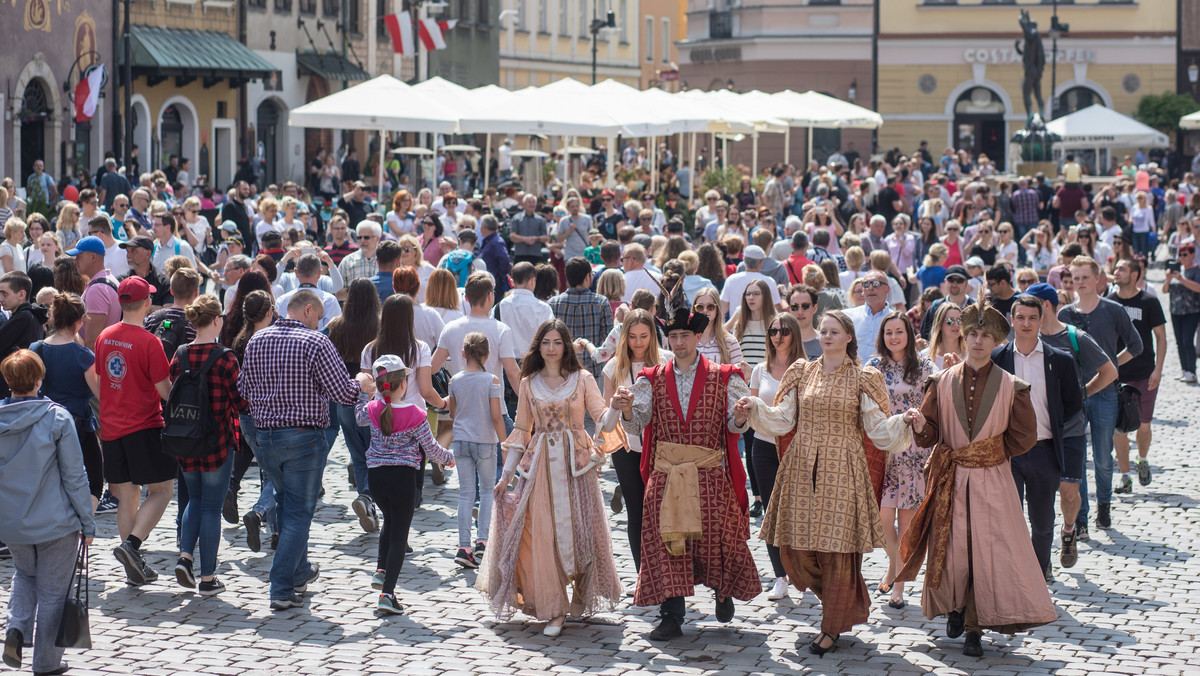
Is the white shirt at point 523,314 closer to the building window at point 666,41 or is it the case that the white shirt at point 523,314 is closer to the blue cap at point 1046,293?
the blue cap at point 1046,293

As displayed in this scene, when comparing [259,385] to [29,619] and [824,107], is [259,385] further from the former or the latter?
[824,107]

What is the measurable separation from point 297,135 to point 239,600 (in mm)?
32714

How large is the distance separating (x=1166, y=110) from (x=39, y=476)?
48959 mm

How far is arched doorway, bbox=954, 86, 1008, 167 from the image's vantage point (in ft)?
177

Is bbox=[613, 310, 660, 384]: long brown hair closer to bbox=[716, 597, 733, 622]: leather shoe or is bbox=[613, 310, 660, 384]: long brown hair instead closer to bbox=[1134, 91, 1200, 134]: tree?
bbox=[716, 597, 733, 622]: leather shoe

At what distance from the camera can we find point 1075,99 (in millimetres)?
53969

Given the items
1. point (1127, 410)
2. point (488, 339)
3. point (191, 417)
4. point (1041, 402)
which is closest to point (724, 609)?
point (1041, 402)

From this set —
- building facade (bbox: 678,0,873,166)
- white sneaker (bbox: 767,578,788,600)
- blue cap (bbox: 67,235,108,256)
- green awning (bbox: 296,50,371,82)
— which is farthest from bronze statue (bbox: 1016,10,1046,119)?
white sneaker (bbox: 767,578,788,600)

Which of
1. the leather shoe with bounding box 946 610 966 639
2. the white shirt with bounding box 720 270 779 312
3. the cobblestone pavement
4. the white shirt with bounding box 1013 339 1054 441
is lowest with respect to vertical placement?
the cobblestone pavement

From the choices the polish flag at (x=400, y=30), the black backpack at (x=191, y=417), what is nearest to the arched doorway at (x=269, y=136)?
the polish flag at (x=400, y=30)

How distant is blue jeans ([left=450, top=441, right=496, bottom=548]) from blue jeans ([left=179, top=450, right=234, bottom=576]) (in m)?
1.35

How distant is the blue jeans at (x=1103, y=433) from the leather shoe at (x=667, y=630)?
12.7 feet

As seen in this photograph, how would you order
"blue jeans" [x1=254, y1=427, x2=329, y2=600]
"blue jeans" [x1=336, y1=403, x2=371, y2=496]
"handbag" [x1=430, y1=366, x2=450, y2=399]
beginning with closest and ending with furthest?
"blue jeans" [x1=254, y1=427, x2=329, y2=600]
"blue jeans" [x1=336, y1=403, x2=371, y2=496]
"handbag" [x1=430, y1=366, x2=450, y2=399]

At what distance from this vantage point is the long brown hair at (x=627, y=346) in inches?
332
